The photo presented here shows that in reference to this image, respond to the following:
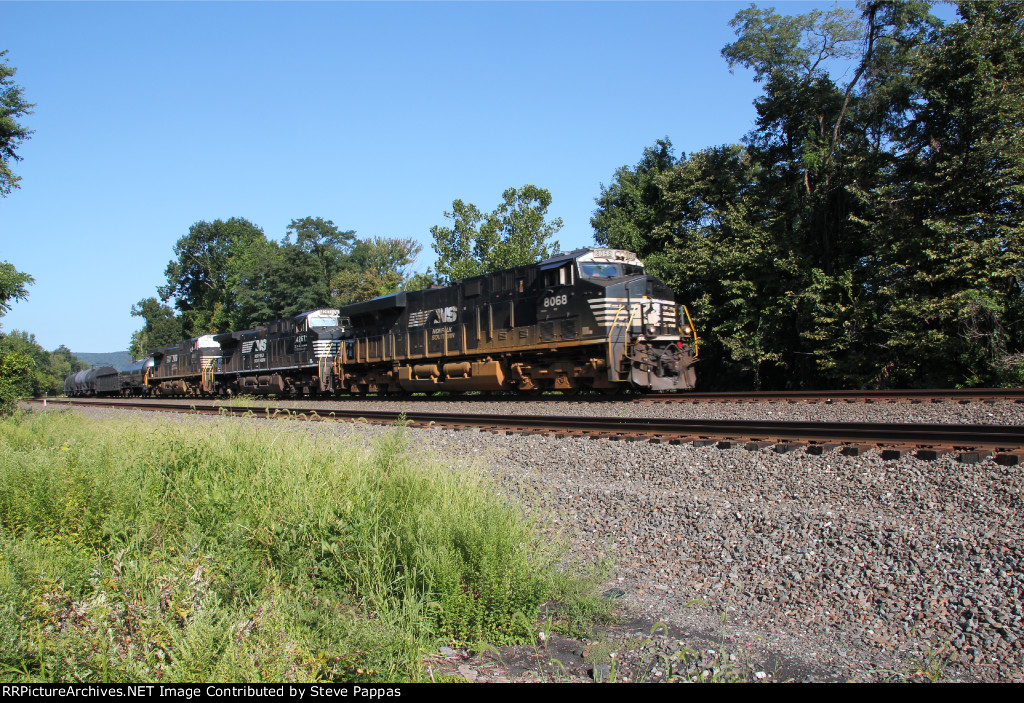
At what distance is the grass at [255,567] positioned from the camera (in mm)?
3266

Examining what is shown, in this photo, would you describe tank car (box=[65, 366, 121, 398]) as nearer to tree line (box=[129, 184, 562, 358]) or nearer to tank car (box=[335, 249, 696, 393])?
tree line (box=[129, 184, 562, 358])

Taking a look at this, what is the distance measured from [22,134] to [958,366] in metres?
27.3

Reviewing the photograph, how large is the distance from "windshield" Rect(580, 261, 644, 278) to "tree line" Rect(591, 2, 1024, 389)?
5.40 m

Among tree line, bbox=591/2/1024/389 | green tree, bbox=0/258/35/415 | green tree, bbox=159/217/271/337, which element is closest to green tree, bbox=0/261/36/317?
green tree, bbox=0/258/35/415

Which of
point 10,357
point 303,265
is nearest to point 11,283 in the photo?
point 10,357

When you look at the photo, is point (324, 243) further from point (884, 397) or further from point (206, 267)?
point (884, 397)

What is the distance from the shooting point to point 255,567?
434cm

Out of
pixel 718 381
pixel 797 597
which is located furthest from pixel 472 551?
pixel 718 381

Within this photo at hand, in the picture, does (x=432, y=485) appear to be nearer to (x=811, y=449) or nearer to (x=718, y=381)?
(x=811, y=449)

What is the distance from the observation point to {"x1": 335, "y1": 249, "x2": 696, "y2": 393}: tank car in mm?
14766

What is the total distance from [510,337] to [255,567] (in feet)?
42.4

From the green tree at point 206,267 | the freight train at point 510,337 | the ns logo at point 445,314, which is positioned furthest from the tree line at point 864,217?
the green tree at point 206,267

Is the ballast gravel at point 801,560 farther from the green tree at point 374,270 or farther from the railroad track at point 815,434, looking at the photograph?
the green tree at point 374,270

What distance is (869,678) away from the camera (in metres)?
3.37
